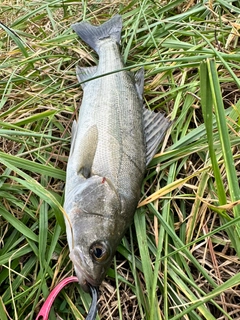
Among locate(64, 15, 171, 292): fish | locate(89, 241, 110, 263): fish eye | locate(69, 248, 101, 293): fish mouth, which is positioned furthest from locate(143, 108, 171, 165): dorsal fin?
locate(69, 248, 101, 293): fish mouth

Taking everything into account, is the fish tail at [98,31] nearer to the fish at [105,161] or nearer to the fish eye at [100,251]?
the fish at [105,161]

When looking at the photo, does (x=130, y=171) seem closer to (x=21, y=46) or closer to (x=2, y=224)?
(x=2, y=224)

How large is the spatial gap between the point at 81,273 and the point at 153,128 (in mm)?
1215

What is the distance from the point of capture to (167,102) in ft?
10.5

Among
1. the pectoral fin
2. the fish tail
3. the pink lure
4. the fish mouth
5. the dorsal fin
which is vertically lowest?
the pink lure

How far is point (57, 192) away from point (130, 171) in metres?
0.57

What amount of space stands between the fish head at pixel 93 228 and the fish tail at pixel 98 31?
1.52 meters

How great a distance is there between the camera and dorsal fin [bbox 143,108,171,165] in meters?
2.82

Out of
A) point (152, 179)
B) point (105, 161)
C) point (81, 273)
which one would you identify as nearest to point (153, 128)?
point (152, 179)

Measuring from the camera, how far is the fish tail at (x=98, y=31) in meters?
3.52

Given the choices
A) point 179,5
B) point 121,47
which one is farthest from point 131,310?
point 179,5

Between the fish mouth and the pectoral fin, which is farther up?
the pectoral fin

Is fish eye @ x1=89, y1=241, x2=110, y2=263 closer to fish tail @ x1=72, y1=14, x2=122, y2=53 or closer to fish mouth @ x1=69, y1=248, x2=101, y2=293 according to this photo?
fish mouth @ x1=69, y1=248, x2=101, y2=293

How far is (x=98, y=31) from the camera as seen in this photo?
3.59 meters
